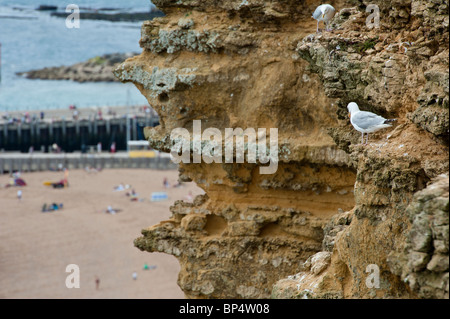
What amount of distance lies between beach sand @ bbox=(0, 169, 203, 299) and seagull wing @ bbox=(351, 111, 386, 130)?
2063 centimetres

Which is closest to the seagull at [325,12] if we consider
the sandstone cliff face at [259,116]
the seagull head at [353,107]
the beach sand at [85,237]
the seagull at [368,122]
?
the sandstone cliff face at [259,116]

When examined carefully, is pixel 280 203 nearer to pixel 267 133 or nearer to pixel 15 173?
pixel 267 133

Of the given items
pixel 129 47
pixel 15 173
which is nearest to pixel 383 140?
pixel 15 173

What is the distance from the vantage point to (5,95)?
102 meters

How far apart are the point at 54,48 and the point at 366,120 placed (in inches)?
5116

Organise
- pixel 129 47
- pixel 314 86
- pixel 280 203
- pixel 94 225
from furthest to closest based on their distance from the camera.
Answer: pixel 129 47
pixel 94 225
pixel 280 203
pixel 314 86

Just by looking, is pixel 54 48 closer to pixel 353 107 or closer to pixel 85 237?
pixel 85 237

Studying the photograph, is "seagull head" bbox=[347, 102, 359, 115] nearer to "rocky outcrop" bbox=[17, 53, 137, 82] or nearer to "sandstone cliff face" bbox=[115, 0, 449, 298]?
"sandstone cliff face" bbox=[115, 0, 449, 298]

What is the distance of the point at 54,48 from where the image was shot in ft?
439

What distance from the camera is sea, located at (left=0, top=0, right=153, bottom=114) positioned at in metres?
97.5

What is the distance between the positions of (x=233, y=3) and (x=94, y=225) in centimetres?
2656

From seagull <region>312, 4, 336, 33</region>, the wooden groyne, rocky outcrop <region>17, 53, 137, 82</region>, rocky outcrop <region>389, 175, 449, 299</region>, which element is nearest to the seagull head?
seagull <region>312, 4, 336, 33</region>

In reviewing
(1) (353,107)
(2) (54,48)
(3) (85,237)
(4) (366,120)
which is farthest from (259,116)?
(2) (54,48)

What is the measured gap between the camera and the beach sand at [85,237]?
30.4 meters
